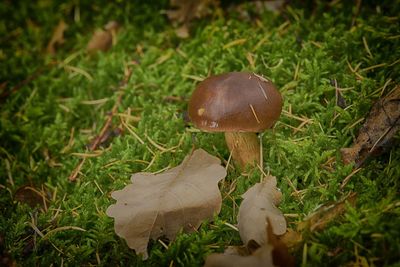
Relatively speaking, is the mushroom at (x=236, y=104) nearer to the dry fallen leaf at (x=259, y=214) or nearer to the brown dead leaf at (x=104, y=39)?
the dry fallen leaf at (x=259, y=214)

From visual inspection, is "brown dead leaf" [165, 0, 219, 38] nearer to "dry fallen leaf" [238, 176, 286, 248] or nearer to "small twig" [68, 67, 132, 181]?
"small twig" [68, 67, 132, 181]

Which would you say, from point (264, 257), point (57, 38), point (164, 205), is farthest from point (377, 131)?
point (57, 38)

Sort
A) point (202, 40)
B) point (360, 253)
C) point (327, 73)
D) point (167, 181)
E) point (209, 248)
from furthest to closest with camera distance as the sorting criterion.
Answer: point (202, 40) < point (327, 73) < point (167, 181) < point (209, 248) < point (360, 253)

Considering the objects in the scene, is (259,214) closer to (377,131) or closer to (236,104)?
(236,104)

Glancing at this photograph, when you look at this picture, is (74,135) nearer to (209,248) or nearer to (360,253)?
(209,248)

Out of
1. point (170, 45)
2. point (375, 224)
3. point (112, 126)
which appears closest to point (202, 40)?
point (170, 45)
